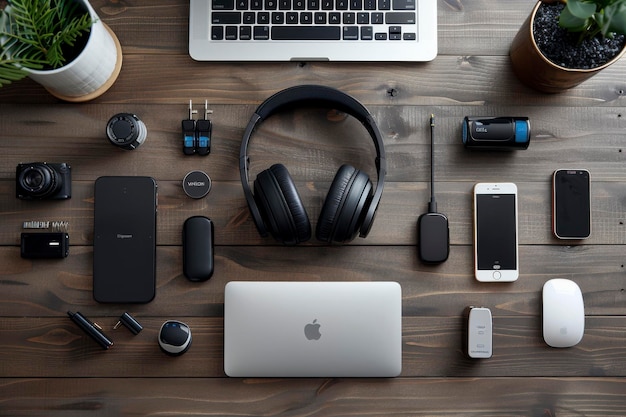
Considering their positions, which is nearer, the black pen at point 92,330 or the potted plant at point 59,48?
the potted plant at point 59,48

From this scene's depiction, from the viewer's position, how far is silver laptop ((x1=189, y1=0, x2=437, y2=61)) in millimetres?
1047

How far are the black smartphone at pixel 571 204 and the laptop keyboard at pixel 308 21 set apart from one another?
1.38 ft

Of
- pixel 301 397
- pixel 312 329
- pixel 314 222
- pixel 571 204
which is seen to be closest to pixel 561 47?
pixel 571 204

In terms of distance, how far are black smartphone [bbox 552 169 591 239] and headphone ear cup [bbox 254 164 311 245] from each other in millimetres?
509

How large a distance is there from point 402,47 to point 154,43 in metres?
0.50

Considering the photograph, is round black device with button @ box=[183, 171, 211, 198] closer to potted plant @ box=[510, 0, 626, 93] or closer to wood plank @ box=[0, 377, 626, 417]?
wood plank @ box=[0, 377, 626, 417]

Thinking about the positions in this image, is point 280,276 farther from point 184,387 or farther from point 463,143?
point 463,143

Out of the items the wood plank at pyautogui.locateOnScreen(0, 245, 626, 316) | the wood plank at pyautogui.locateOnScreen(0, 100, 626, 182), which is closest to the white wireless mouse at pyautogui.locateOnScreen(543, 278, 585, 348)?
the wood plank at pyautogui.locateOnScreen(0, 245, 626, 316)

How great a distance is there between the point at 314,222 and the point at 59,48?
56cm

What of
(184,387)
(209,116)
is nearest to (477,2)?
(209,116)

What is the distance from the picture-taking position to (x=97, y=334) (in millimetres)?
1026

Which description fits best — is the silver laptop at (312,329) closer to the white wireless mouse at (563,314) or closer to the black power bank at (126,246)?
the black power bank at (126,246)

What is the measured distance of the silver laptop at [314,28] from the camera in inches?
41.2

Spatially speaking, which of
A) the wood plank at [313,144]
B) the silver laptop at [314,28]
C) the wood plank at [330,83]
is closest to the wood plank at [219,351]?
the wood plank at [313,144]
